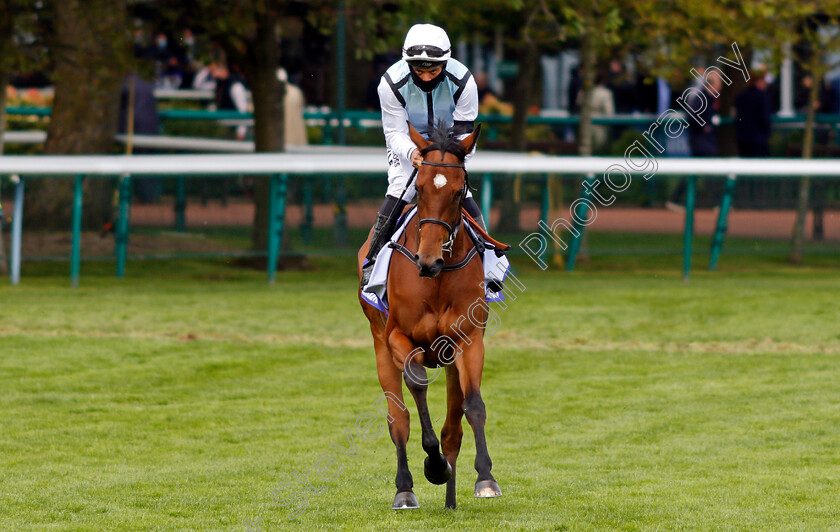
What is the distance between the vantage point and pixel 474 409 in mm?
6363

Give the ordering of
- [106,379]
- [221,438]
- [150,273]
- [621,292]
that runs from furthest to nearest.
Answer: [150,273]
[621,292]
[106,379]
[221,438]

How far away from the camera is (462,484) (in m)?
7.49

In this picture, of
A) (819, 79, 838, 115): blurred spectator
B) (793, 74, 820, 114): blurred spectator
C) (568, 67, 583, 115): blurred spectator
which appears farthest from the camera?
(793, 74, 820, 114): blurred spectator

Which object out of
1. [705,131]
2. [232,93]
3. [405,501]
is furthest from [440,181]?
[232,93]

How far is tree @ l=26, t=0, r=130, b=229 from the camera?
1523cm

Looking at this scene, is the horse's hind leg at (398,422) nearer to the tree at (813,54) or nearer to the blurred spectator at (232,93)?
the tree at (813,54)

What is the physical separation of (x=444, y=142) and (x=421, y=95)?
734 millimetres

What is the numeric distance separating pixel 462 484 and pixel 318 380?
3768 millimetres

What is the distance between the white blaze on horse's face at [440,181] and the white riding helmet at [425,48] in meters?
0.78

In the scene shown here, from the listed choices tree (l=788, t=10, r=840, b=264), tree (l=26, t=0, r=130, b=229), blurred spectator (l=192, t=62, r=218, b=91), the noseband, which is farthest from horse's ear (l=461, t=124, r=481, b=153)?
blurred spectator (l=192, t=62, r=218, b=91)

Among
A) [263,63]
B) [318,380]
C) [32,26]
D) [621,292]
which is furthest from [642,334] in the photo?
[32,26]

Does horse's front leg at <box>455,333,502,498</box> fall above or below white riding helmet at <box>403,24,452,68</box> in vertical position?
below

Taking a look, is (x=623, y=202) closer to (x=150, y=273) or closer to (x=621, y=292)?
(x=621, y=292)

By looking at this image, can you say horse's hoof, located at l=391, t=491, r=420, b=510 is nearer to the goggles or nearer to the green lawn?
the green lawn
